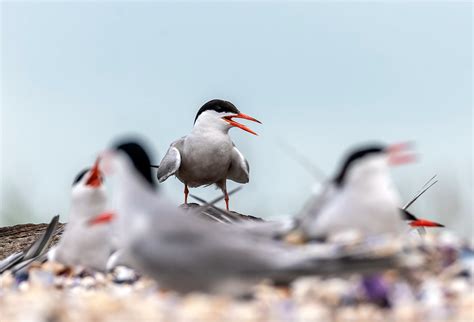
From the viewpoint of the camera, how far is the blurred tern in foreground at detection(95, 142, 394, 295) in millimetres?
2449

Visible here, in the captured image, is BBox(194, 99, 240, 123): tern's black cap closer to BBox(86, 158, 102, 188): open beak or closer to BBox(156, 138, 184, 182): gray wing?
BBox(156, 138, 184, 182): gray wing

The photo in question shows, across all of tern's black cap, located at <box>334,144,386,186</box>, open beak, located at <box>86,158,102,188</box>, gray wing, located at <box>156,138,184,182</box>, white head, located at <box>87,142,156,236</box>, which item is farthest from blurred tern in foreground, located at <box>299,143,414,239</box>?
gray wing, located at <box>156,138,184,182</box>

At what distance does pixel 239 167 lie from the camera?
6766mm

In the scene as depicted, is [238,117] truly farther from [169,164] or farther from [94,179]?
[94,179]

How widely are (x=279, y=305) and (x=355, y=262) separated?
0.93 feet

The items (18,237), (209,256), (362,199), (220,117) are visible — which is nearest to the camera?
(209,256)

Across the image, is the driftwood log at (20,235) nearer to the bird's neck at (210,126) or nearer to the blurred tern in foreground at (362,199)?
the bird's neck at (210,126)

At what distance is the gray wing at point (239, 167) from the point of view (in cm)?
675

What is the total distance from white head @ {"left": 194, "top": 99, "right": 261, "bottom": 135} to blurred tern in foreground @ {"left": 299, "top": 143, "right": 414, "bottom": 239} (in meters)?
3.95

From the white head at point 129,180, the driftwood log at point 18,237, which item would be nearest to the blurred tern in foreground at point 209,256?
the white head at point 129,180

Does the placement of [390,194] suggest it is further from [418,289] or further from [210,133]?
[210,133]

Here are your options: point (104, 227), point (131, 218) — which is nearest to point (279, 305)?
point (131, 218)

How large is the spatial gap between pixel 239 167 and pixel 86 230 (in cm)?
323

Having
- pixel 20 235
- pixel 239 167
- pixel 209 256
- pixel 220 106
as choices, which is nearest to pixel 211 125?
pixel 220 106
